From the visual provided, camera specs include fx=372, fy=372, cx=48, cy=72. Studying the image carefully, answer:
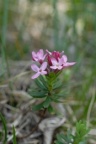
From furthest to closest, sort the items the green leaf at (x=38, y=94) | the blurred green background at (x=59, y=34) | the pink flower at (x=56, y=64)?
the blurred green background at (x=59, y=34) < the green leaf at (x=38, y=94) < the pink flower at (x=56, y=64)

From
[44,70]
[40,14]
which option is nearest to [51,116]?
[44,70]

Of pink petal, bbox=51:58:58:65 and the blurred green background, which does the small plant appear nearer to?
pink petal, bbox=51:58:58:65

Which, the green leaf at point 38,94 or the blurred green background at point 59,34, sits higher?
the blurred green background at point 59,34

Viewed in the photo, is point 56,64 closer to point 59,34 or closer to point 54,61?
point 54,61

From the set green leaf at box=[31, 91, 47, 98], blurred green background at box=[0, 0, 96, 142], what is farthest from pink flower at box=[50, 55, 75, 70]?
blurred green background at box=[0, 0, 96, 142]

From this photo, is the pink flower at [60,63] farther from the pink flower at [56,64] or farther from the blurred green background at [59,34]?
the blurred green background at [59,34]

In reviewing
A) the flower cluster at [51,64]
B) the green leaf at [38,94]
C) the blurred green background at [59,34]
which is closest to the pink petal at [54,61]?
the flower cluster at [51,64]

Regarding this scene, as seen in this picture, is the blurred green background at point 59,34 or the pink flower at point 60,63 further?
the blurred green background at point 59,34

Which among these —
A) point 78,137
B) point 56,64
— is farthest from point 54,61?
point 78,137

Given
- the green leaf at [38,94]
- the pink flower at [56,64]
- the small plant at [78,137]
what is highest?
the pink flower at [56,64]

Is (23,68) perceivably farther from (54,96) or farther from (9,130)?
(54,96)
